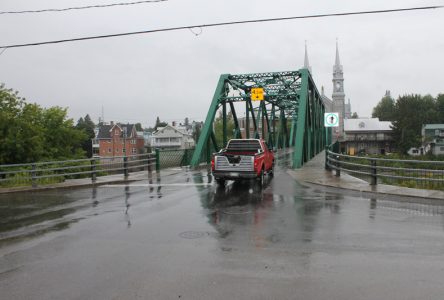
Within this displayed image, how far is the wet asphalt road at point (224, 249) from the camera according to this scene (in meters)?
4.70

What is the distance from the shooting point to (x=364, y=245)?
21.1ft

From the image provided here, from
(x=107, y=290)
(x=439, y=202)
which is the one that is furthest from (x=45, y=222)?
(x=439, y=202)

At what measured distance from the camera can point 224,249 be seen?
20.7ft

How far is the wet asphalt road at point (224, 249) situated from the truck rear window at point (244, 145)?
586 centimetres

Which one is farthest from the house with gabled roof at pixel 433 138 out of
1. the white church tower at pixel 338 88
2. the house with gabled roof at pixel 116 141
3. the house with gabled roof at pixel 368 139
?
the house with gabled roof at pixel 116 141

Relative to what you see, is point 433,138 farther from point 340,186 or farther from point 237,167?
point 237,167

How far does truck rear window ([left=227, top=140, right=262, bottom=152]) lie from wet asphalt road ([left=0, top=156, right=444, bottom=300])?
5.86m

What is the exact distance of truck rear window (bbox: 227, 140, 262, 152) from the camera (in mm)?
17023

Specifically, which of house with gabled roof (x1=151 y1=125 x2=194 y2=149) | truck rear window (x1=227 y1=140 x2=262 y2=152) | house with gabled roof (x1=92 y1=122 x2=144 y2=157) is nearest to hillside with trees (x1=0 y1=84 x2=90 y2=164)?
truck rear window (x1=227 y1=140 x2=262 y2=152)

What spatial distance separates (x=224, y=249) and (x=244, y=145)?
11.2 m

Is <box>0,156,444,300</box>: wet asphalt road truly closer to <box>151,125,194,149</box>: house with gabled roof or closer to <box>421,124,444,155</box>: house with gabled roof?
<box>151,125,194,149</box>: house with gabled roof

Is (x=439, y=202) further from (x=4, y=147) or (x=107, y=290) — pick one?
(x=4, y=147)

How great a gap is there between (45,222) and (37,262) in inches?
124

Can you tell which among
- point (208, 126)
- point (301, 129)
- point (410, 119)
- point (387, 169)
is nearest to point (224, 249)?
point (387, 169)
